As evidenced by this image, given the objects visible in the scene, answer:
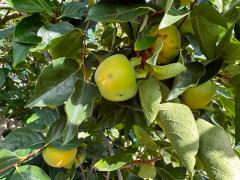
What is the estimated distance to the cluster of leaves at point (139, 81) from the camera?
89 centimetres

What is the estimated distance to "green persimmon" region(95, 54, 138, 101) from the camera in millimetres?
906

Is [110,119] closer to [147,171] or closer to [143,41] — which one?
[147,171]

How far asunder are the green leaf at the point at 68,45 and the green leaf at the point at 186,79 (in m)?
0.27

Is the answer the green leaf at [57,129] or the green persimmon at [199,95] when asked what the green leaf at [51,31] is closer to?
the green leaf at [57,129]

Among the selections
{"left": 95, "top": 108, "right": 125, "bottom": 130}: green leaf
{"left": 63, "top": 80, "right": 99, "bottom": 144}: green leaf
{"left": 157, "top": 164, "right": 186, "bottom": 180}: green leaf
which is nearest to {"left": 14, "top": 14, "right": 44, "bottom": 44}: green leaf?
{"left": 63, "top": 80, "right": 99, "bottom": 144}: green leaf

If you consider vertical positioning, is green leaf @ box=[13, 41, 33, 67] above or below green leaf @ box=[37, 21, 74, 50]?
below

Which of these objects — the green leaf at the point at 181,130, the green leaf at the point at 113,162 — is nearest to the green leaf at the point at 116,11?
the green leaf at the point at 181,130

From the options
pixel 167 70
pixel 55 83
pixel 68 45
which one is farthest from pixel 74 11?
pixel 167 70

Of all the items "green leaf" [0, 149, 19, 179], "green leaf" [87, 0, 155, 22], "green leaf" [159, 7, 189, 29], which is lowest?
"green leaf" [0, 149, 19, 179]

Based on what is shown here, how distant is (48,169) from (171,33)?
72 centimetres

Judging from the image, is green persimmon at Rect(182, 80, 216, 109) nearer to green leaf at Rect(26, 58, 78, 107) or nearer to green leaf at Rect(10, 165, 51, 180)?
green leaf at Rect(26, 58, 78, 107)

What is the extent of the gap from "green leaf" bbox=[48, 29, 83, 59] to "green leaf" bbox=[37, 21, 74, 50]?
0.04 feet

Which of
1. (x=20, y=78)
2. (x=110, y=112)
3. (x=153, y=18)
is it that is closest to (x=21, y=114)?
(x=20, y=78)

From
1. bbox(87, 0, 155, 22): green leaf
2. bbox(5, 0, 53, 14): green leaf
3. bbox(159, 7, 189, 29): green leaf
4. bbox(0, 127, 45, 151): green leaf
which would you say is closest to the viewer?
bbox(159, 7, 189, 29): green leaf
